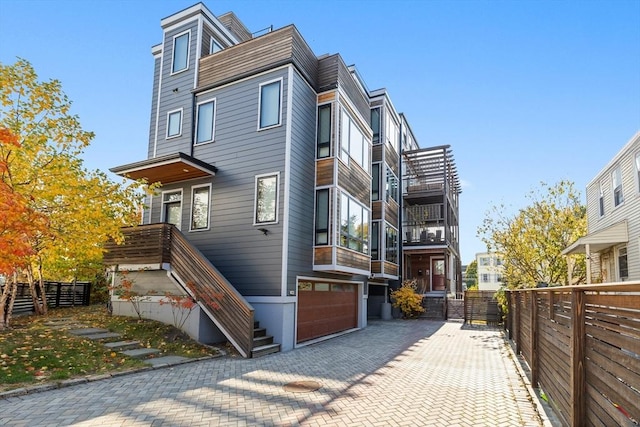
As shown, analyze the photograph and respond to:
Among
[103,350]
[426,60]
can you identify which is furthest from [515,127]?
[103,350]

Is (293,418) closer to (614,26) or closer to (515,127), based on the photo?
(614,26)

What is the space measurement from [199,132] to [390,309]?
14.0m

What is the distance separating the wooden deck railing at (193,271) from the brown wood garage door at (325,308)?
2.60 meters

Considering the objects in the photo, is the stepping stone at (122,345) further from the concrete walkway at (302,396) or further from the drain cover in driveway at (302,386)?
the drain cover in driveway at (302,386)

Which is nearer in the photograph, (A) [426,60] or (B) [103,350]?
(B) [103,350]

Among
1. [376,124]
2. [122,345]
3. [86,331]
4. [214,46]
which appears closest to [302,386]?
[122,345]

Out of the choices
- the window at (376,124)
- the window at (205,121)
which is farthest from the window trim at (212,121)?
the window at (376,124)

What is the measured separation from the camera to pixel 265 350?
10.9 metres

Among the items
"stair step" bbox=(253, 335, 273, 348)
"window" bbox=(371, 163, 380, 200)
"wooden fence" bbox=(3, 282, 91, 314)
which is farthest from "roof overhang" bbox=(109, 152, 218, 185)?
"window" bbox=(371, 163, 380, 200)

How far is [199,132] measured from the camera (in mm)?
14766

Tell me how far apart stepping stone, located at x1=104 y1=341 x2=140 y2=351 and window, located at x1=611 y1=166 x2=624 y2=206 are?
18.1 metres

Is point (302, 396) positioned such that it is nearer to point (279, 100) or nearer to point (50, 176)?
Result: point (50, 176)

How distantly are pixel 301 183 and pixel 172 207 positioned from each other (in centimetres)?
532

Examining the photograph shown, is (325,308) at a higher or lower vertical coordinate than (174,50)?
lower
